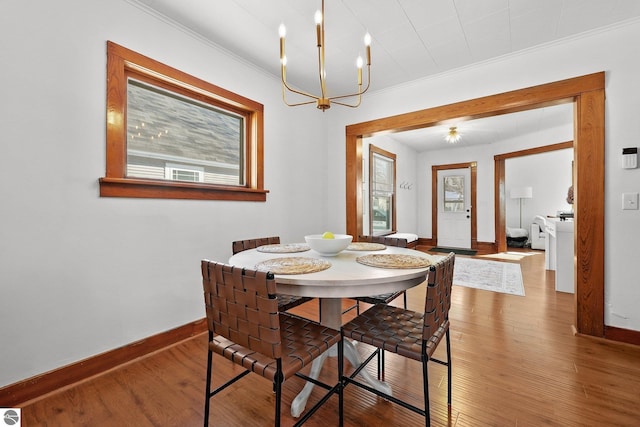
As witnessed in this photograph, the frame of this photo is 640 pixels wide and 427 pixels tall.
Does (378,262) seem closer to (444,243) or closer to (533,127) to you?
(533,127)

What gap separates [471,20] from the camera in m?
2.16

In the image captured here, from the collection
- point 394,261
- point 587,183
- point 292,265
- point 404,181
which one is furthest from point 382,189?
point 292,265

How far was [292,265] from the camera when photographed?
4.80ft

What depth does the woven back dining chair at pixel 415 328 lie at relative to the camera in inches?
48.5

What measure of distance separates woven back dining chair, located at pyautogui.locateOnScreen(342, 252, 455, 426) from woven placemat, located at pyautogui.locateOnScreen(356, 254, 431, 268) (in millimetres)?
137

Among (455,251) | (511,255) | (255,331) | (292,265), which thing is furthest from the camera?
(455,251)

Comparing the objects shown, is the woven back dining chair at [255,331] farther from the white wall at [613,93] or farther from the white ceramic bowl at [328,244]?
the white wall at [613,93]

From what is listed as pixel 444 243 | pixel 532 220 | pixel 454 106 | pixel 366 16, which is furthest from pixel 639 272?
pixel 532 220

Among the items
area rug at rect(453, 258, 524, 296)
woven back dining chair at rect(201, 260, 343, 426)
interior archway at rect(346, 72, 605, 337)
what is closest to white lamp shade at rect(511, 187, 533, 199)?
area rug at rect(453, 258, 524, 296)

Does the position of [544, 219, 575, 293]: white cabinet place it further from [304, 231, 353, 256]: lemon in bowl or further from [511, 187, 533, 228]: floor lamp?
[511, 187, 533, 228]: floor lamp

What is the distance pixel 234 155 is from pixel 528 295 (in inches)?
148

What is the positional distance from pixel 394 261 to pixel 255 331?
0.81 meters

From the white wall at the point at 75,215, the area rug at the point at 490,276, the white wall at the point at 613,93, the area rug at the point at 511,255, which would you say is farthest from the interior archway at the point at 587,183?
the area rug at the point at 511,255

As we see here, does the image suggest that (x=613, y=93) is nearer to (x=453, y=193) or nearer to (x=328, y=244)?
(x=328, y=244)
